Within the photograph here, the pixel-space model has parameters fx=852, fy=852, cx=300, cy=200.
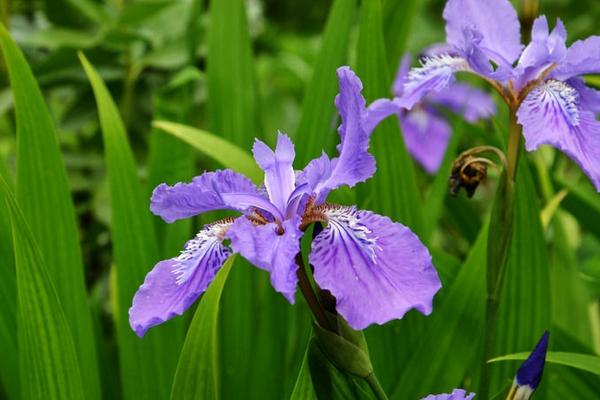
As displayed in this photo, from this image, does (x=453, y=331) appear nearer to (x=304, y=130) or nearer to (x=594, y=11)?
(x=304, y=130)

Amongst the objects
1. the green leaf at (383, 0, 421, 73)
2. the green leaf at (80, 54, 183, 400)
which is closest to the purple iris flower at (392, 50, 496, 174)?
the green leaf at (383, 0, 421, 73)

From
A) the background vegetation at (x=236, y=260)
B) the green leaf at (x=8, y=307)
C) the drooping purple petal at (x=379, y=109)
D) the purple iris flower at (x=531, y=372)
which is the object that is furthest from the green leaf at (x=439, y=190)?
the green leaf at (x=8, y=307)

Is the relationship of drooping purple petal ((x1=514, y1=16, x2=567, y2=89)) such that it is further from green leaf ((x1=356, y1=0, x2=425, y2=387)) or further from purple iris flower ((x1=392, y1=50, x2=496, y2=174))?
purple iris flower ((x1=392, y1=50, x2=496, y2=174))

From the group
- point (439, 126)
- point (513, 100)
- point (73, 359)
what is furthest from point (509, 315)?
point (439, 126)

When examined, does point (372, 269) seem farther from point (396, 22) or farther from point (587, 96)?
point (396, 22)

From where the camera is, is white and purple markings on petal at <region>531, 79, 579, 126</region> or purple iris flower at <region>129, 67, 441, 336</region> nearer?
purple iris flower at <region>129, 67, 441, 336</region>

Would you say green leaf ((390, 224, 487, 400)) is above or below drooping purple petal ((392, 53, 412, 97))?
below
